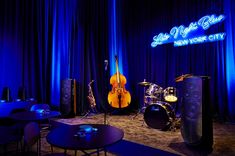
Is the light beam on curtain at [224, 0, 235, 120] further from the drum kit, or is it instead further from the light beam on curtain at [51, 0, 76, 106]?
the light beam on curtain at [51, 0, 76, 106]

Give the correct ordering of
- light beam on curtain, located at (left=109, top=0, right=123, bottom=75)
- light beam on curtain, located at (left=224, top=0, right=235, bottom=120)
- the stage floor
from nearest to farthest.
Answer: the stage floor < light beam on curtain, located at (left=224, top=0, right=235, bottom=120) < light beam on curtain, located at (left=109, top=0, right=123, bottom=75)

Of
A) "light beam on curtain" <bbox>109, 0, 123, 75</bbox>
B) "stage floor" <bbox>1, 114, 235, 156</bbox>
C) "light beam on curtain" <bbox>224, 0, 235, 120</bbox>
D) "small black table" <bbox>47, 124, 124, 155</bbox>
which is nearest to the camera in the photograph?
"small black table" <bbox>47, 124, 124, 155</bbox>

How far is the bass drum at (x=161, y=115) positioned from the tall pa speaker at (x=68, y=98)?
2358 mm

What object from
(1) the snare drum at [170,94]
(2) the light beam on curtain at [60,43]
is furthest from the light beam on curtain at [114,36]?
(1) the snare drum at [170,94]

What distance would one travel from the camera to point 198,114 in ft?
10.7

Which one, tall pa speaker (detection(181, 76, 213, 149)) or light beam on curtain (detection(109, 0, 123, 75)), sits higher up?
light beam on curtain (detection(109, 0, 123, 75))

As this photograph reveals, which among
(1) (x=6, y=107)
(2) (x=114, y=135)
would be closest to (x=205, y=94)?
(2) (x=114, y=135)

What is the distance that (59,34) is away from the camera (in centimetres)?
701

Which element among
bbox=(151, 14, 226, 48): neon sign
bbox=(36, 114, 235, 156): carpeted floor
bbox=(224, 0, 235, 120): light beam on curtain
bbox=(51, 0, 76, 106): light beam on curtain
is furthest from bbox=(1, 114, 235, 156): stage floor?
bbox=(51, 0, 76, 106): light beam on curtain

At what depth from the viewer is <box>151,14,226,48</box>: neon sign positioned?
17.4 feet

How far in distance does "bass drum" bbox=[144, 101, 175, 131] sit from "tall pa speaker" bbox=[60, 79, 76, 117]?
92.8 inches

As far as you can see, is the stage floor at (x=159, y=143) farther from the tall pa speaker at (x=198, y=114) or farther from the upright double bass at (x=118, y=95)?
the upright double bass at (x=118, y=95)

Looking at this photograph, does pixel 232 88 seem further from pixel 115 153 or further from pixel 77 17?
pixel 77 17

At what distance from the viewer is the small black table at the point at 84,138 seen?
208cm
